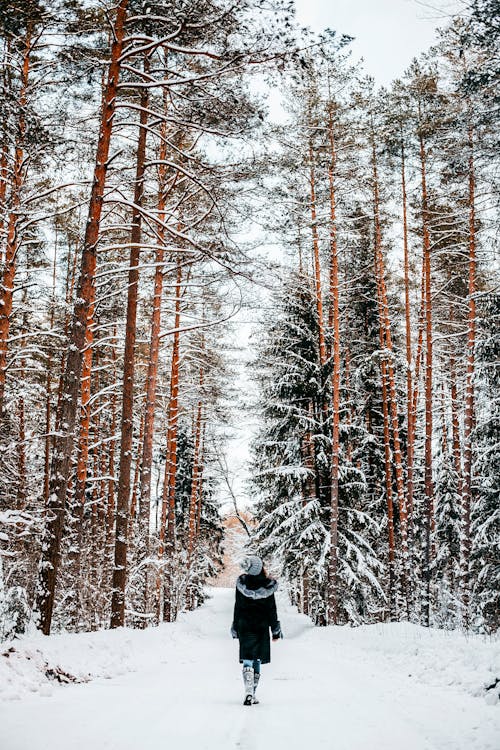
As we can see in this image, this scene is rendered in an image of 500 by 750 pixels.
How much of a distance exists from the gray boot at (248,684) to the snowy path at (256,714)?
0.14m

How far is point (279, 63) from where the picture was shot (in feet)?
26.9

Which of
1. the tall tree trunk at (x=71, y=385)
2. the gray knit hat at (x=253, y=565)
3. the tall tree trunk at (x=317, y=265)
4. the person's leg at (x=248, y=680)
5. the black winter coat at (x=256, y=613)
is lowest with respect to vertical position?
the person's leg at (x=248, y=680)

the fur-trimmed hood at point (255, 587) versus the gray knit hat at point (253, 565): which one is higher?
the gray knit hat at point (253, 565)

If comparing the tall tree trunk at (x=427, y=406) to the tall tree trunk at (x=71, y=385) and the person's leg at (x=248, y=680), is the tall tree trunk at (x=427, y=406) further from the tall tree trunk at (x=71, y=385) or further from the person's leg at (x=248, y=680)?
the person's leg at (x=248, y=680)

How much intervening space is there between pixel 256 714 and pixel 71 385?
5118 mm

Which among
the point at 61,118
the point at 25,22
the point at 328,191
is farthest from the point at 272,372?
the point at 25,22

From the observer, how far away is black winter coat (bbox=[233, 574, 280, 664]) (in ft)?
21.9

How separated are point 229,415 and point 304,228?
816cm

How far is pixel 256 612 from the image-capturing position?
686 cm

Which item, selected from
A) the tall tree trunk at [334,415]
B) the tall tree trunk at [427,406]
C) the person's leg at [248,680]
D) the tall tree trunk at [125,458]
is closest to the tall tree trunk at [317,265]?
the tall tree trunk at [334,415]

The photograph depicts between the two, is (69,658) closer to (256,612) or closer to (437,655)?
(256,612)

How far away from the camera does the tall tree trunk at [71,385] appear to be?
814cm

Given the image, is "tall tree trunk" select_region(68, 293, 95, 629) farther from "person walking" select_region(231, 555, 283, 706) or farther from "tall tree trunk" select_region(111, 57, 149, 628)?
"person walking" select_region(231, 555, 283, 706)

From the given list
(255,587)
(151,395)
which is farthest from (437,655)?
(151,395)
